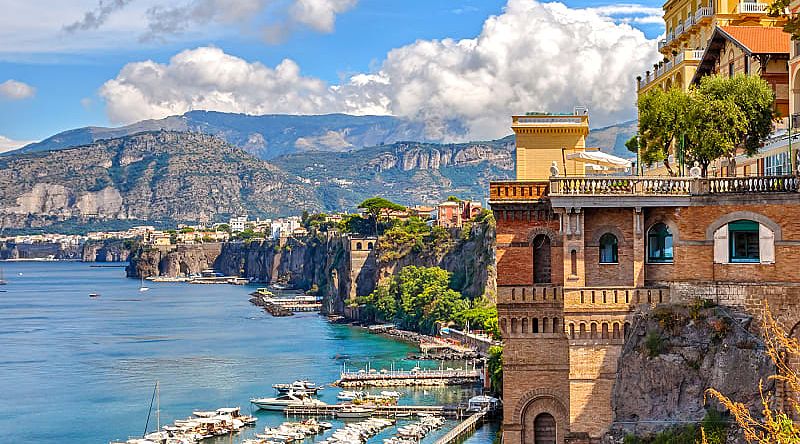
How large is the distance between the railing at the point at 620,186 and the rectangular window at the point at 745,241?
6.36ft

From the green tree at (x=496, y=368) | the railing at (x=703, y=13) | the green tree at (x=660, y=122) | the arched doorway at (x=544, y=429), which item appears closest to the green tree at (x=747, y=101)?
the green tree at (x=660, y=122)

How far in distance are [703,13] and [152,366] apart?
8444 cm

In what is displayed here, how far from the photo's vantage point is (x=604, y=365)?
3753 cm

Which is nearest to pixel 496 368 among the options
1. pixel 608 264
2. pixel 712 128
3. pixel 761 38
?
pixel 761 38

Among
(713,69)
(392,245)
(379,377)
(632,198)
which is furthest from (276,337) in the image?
(632,198)

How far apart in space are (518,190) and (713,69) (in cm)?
1539

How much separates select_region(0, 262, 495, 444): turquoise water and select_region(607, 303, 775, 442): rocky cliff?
1698 inches

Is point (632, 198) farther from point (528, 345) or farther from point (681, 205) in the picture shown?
point (528, 345)

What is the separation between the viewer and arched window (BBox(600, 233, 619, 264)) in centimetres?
3772

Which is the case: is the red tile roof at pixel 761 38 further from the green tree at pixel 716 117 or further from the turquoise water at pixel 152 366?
the turquoise water at pixel 152 366

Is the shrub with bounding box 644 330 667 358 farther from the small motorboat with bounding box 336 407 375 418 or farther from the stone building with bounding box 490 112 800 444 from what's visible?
the small motorboat with bounding box 336 407 375 418

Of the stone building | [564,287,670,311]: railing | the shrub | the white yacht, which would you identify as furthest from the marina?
the shrub

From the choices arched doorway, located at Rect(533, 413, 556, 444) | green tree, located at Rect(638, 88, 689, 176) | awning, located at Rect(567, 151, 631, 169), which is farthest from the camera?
green tree, located at Rect(638, 88, 689, 176)

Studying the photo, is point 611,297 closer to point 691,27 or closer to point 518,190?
point 518,190
